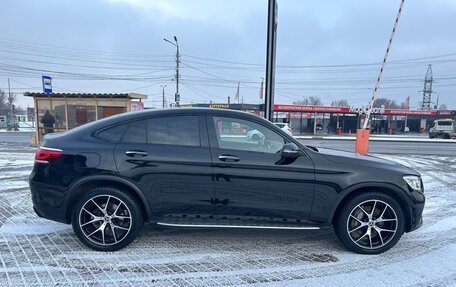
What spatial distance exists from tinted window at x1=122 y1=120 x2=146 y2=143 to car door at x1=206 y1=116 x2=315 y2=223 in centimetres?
81

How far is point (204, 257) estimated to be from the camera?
131 inches

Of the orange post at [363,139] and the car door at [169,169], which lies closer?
the car door at [169,169]

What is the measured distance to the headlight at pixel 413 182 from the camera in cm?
346

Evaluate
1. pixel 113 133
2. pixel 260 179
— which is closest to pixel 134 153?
pixel 113 133

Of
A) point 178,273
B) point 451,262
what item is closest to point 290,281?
point 178,273

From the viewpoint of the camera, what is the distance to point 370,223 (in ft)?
11.4

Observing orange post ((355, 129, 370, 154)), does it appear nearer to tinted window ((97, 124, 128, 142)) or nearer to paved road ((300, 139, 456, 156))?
paved road ((300, 139, 456, 156))

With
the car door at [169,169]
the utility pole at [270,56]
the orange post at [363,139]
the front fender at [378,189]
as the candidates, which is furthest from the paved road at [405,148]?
the car door at [169,169]

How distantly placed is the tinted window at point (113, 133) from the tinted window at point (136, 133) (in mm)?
66

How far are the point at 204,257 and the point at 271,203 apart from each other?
0.98 meters

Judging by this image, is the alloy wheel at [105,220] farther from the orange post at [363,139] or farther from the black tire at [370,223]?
the orange post at [363,139]

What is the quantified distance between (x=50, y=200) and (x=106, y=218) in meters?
0.68

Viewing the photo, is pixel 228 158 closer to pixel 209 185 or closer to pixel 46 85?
pixel 209 185

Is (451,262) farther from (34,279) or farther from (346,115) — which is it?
(346,115)
